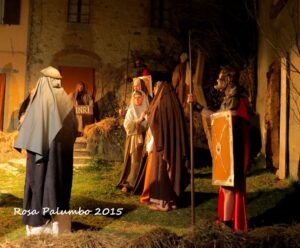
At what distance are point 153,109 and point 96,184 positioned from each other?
306 centimetres

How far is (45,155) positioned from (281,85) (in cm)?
646

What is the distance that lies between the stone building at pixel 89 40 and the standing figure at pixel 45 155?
1109cm

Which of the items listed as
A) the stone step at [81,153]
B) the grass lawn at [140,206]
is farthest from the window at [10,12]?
the grass lawn at [140,206]

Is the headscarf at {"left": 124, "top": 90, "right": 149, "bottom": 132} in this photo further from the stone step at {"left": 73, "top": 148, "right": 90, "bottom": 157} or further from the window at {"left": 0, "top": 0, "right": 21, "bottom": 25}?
the window at {"left": 0, "top": 0, "right": 21, "bottom": 25}

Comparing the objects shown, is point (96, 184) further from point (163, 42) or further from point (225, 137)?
point (163, 42)

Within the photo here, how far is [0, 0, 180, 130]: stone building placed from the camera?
1609 centimetres

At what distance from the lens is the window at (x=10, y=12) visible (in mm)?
15867

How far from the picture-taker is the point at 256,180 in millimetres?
9742

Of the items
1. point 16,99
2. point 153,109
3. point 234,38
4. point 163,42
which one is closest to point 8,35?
point 16,99

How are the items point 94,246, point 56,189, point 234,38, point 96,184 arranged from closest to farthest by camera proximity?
point 94,246 < point 56,189 < point 96,184 < point 234,38

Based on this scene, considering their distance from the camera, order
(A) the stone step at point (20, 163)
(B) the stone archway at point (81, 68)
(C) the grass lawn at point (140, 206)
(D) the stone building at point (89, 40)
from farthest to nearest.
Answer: (B) the stone archway at point (81, 68) → (D) the stone building at point (89, 40) → (A) the stone step at point (20, 163) → (C) the grass lawn at point (140, 206)

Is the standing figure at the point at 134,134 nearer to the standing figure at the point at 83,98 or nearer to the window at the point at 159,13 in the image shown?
the standing figure at the point at 83,98

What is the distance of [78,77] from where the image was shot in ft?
53.8

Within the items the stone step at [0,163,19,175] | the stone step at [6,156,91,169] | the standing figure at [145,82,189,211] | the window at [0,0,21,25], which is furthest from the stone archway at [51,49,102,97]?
the standing figure at [145,82,189,211]
